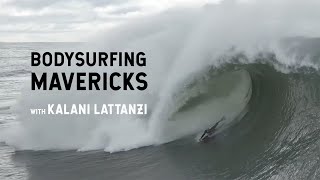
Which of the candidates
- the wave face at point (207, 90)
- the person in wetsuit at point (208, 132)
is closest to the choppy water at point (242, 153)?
the wave face at point (207, 90)

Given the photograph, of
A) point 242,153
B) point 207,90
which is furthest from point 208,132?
point 207,90

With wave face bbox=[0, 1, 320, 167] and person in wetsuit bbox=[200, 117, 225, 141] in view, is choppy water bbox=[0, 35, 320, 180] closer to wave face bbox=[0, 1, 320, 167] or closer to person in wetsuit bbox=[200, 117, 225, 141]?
wave face bbox=[0, 1, 320, 167]

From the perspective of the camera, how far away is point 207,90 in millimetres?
9938

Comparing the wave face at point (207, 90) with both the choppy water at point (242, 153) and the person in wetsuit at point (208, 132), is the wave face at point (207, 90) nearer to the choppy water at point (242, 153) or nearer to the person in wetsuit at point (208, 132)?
the choppy water at point (242, 153)

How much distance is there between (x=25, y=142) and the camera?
31.1 feet

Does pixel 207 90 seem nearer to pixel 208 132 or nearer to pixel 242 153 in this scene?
pixel 208 132

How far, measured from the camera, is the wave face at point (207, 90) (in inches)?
354

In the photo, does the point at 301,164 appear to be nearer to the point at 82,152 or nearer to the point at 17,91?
the point at 82,152

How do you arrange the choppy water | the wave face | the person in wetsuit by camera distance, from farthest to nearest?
the wave face → the person in wetsuit → the choppy water

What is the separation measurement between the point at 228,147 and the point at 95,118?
10.2 ft

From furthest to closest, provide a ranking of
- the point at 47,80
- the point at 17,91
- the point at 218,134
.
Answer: the point at 17,91 < the point at 47,80 < the point at 218,134

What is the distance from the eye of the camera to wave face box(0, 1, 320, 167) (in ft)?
29.5

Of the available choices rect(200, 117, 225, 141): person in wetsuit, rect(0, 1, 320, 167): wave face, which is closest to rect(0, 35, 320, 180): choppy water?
rect(0, 1, 320, 167): wave face

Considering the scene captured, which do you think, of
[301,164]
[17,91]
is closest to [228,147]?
[301,164]
